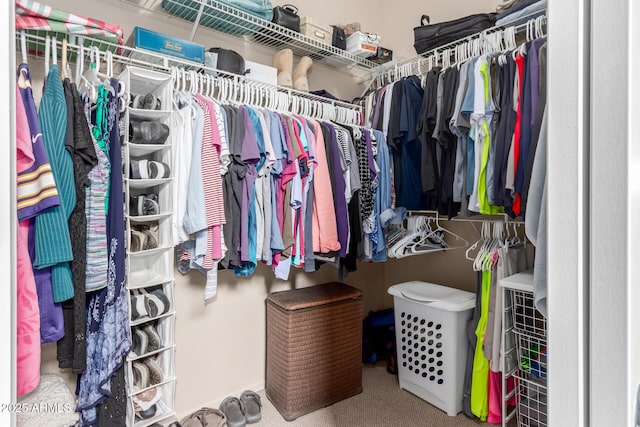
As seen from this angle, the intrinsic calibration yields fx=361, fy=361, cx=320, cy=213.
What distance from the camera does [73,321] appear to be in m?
1.29

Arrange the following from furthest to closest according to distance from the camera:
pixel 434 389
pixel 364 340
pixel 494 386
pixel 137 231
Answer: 1. pixel 364 340
2. pixel 434 389
3. pixel 494 386
4. pixel 137 231

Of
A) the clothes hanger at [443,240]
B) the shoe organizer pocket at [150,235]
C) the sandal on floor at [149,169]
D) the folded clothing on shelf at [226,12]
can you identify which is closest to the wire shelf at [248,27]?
the folded clothing on shelf at [226,12]

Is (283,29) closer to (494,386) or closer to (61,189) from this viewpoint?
(61,189)

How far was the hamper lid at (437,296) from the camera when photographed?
75.6 inches

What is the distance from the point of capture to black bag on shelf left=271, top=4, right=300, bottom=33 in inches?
81.9

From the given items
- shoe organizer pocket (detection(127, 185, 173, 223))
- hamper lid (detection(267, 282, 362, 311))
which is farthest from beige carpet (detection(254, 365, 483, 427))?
shoe organizer pocket (detection(127, 185, 173, 223))

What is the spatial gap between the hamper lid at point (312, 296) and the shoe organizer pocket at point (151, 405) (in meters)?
0.67

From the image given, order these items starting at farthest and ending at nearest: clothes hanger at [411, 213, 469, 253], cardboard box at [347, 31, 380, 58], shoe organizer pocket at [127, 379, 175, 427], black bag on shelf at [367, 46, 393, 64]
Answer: black bag on shelf at [367, 46, 393, 64] → cardboard box at [347, 31, 380, 58] → clothes hanger at [411, 213, 469, 253] → shoe organizer pocket at [127, 379, 175, 427]

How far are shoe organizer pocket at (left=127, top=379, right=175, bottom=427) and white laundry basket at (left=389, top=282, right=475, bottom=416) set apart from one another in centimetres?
130

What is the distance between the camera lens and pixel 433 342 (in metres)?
2.02

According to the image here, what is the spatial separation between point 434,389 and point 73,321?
179cm

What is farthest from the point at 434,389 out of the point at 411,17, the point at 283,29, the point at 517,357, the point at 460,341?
the point at 411,17

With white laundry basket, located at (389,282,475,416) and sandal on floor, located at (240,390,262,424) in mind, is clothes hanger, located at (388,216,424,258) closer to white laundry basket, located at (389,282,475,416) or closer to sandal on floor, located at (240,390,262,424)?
white laundry basket, located at (389,282,475,416)

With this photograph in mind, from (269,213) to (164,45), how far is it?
0.90 m
